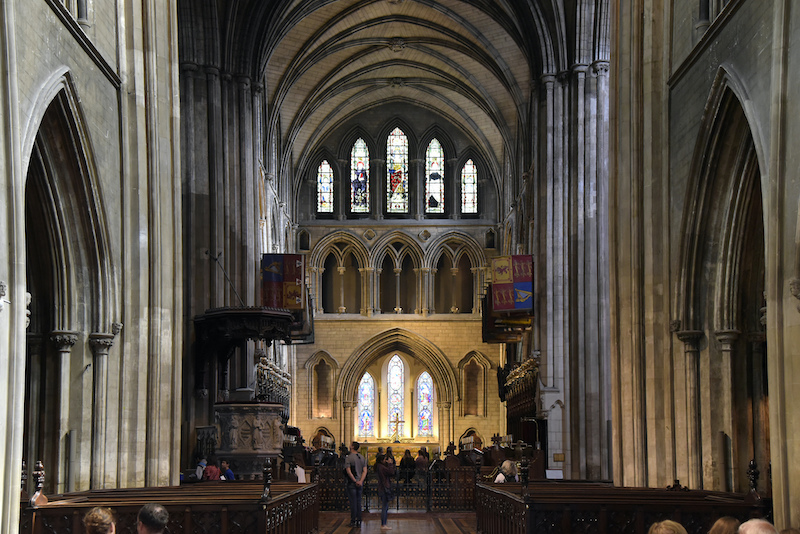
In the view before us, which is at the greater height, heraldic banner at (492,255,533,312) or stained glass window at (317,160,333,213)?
stained glass window at (317,160,333,213)

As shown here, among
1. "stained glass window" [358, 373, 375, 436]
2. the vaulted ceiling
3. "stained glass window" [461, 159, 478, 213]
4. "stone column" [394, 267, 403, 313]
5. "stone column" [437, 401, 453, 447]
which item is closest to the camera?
the vaulted ceiling

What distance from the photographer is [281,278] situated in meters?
25.1

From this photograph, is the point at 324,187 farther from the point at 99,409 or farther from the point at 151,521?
the point at 151,521

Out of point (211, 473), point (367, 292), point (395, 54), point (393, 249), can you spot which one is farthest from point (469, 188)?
point (211, 473)

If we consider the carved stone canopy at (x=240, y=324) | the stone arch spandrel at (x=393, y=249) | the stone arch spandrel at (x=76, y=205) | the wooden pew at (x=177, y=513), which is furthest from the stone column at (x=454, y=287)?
the wooden pew at (x=177, y=513)

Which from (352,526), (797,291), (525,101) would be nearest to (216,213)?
(352,526)

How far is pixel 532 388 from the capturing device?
83.1 feet

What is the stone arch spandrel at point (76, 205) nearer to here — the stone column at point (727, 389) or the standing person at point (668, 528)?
the stone column at point (727, 389)

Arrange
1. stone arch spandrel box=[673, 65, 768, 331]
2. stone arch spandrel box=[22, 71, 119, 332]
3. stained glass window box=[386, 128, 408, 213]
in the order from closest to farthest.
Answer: stone arch spandrel box=[673, 65, 768, 331] → stone arch spandrel box=[22, 71, 119, 332] → stained glass window box=[386, 128, 408, 213]

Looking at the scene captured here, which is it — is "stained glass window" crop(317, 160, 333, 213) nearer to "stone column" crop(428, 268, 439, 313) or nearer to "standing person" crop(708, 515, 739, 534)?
"stone column" crop(428, 268, 439, 313)

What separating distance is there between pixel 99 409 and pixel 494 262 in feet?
→ 44.2

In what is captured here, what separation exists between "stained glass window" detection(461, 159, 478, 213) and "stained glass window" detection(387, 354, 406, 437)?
6.28 metres

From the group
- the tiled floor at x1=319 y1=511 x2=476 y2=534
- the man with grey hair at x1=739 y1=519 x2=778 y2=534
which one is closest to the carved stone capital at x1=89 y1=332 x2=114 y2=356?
the tiled floor at x1=319 y1=511 x2=476 y2=534

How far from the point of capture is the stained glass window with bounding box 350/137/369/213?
37.3 meters
